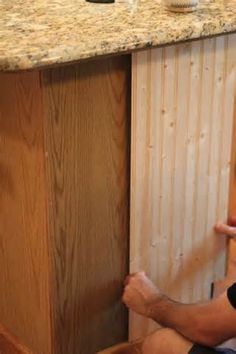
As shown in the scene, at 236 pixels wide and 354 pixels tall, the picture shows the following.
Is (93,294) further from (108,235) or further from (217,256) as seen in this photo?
(217,256)

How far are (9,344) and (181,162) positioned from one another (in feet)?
2.44

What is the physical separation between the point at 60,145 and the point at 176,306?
1.61ft

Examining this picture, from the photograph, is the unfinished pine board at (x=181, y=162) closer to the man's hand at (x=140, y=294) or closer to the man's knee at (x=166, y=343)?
the man's hand at (x=140, y=294)

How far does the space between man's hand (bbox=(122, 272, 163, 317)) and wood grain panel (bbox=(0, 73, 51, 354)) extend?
0.22 m

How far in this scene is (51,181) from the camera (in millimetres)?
1757

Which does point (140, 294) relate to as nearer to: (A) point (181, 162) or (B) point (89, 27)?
(A) point (181, 162)

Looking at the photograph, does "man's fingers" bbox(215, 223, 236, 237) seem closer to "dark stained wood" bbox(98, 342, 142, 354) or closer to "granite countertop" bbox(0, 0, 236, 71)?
"dark stained wood" bbox(98, 342, 142, 354)

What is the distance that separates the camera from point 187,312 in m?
1.66

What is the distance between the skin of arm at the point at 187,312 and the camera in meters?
1.54

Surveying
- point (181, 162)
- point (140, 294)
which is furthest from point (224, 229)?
point (140, 294)

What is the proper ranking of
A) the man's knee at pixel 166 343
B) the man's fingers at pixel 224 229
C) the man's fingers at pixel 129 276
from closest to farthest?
1. the man's knee at pixel 166 343
2. the man's fingers at pixel 129 276
3. the man's fingers at pixel 224 229

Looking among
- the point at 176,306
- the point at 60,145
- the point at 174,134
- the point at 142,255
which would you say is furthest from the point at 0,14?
the point at 176,306

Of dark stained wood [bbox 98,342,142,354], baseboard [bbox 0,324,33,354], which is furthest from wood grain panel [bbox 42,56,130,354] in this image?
baseboard [bbox 0,324,33,354]

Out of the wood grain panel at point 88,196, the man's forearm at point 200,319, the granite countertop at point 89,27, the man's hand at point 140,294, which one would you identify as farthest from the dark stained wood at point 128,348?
the granite countertop at point 89,27
